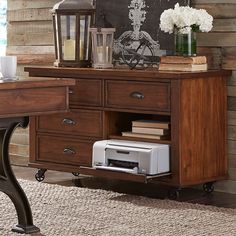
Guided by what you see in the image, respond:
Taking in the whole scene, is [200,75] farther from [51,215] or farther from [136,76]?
[51,215]

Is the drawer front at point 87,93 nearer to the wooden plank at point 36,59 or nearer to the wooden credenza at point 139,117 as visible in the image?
the wooden credenza at point 139,117

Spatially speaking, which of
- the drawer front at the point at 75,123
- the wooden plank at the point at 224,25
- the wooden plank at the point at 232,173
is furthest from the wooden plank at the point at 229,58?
the drawer front at the point at 75,123

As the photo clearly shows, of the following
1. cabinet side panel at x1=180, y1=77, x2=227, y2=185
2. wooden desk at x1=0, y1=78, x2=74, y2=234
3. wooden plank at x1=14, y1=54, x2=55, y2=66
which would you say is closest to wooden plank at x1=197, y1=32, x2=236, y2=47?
cabinet side panel at x1=180, y1=77, x2=227, y2=185

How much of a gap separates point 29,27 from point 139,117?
4.55 feet

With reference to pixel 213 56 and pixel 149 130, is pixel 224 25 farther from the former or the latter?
pixel 149 130

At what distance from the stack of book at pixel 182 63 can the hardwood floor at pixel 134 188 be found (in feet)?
2.53

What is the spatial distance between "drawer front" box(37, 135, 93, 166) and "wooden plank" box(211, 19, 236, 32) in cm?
Answer: 106

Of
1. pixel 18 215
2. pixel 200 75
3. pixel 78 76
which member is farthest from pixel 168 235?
pixel 78 76

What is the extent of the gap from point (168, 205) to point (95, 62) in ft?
3.84

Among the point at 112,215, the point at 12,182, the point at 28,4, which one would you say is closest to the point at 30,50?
the point at 28,4

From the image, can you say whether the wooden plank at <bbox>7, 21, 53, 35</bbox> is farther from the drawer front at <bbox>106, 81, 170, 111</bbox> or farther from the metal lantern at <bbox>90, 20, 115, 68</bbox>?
the drawer front at <bbox>106, 81, 170, 111</bbox>

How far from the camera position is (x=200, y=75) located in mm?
5055

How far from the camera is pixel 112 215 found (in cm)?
464

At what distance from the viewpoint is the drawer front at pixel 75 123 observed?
17.7 ft
